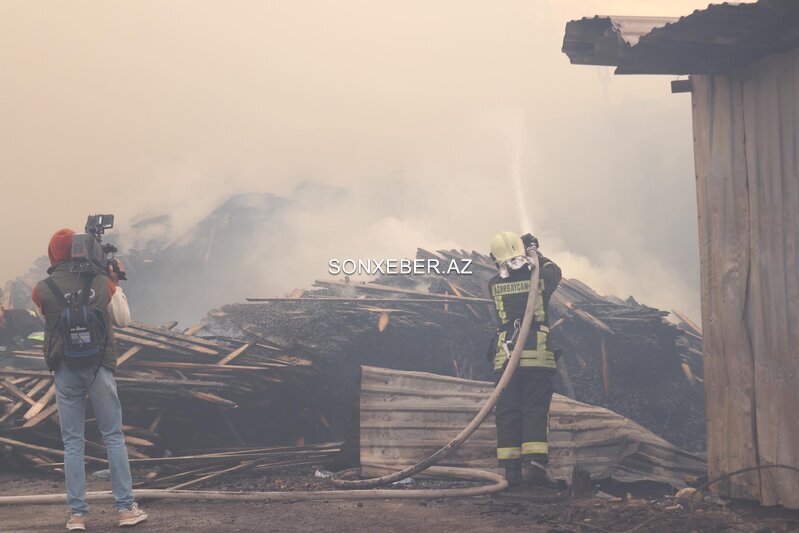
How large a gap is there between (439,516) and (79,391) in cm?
266

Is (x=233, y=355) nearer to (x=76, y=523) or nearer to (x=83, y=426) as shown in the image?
(x=83, y=426)

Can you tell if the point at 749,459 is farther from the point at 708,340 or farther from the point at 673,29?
the point at 673,29

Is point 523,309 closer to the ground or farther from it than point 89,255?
closer to the ground

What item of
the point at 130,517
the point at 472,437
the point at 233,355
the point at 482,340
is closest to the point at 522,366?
the point at 472,437

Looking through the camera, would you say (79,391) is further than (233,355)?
No

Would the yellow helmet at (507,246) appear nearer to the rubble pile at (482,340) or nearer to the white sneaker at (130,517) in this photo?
the white sneaker at (130,517)

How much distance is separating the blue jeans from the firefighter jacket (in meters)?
3.36

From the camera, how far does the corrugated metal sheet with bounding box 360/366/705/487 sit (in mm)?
7199

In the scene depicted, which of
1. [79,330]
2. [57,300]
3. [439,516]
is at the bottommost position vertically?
[439,516]

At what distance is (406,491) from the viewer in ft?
20.5

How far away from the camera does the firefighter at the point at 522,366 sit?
6637 millimetres

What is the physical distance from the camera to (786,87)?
5273mm

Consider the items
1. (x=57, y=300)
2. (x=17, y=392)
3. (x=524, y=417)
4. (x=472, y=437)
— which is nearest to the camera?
(x=57, y=300)

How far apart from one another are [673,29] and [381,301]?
792 cm
